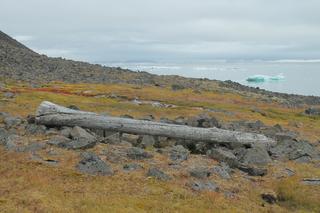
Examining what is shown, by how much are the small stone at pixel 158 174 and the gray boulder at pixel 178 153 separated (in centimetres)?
359

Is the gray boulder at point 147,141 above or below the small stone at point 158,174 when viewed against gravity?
above

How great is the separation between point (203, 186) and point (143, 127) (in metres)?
9.94

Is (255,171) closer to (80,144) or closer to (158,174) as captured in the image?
(158,174)

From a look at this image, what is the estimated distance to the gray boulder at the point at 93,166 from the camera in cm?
2759

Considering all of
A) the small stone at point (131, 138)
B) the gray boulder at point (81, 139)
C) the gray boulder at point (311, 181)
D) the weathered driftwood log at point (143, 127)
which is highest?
the weathered driftwood log at point (143, 127)

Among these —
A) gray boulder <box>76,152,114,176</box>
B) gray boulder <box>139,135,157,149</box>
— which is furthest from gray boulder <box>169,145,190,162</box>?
gray boulder <box>76,152,114,176</box>

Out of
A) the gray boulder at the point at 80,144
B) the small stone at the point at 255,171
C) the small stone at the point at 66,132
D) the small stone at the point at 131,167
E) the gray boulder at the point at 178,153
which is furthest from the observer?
the small stone at the point at 66,132

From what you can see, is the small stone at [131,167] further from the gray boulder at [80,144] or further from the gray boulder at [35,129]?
the gray boulder at [35,129]

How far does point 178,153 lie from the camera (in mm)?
32875

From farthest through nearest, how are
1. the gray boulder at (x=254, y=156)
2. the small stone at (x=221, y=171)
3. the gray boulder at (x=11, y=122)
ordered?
1. the gray boulder at (x=11, y=122)
2. the gray boulder at (x=254, y=156)
3. the small stone at (x=221, y=171)

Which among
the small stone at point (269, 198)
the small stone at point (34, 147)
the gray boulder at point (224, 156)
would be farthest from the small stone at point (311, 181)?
the small stone at point (34, 147)

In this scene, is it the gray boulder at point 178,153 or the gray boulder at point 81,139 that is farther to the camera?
the gray boulder at point 178,153

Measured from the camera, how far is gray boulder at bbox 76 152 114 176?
2759 centimetres

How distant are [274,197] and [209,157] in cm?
773
